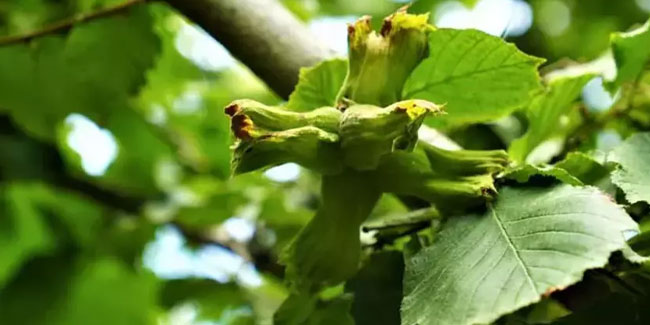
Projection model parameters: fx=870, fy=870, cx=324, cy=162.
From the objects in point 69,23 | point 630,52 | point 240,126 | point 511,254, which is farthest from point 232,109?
point 69,23

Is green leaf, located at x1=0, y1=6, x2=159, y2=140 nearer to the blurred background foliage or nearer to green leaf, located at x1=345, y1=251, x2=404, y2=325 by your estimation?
the blurred background foliage

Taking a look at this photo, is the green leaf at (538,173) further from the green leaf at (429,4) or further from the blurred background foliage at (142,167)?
the green leaf at (429,4)

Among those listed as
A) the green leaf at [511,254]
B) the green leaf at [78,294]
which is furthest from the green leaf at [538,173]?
the green leaf at [78,294]

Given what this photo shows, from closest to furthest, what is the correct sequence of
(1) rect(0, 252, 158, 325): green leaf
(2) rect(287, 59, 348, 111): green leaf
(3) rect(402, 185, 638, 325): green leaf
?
(3) rect(402, 185, 638, 325): green leaf < (2) rect(287, 59, 348, 111): green leaf < (1) rect(0, 252, 158, 325): green leaf

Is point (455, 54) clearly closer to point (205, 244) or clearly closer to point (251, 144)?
point (251, 144)

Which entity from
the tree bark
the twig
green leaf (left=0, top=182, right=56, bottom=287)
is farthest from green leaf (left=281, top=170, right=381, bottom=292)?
green leaf (left=0, top=182, right=56, bottom=287)

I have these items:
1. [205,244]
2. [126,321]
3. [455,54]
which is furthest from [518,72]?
[126,321]
